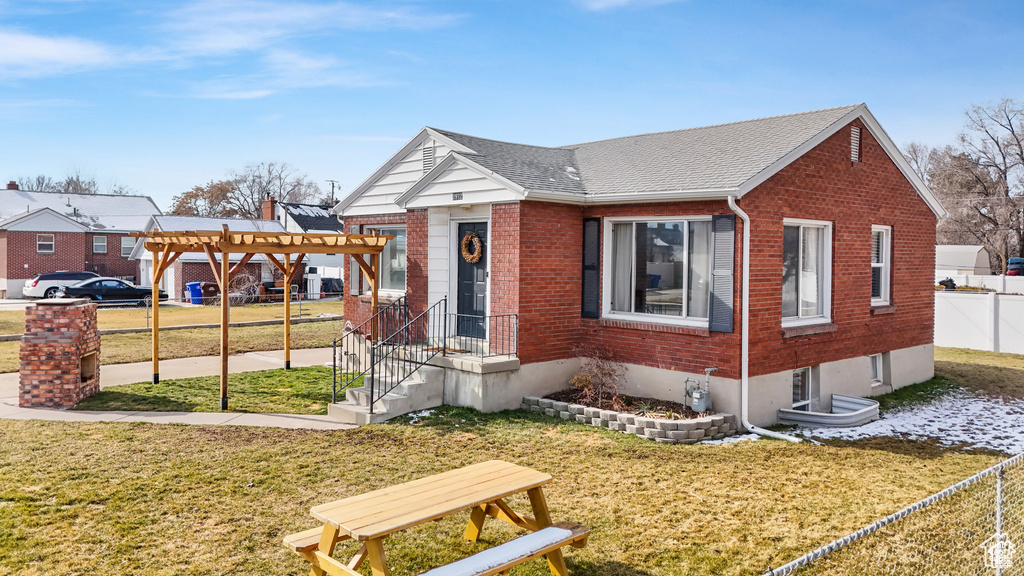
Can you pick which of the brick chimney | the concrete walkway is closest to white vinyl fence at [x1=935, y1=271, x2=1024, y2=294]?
the concrete walkway

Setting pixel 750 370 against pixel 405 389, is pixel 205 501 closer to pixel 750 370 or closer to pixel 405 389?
pixel 405 389

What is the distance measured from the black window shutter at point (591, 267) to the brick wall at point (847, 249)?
2.49m

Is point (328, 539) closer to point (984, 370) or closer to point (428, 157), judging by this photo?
point (428, 157)

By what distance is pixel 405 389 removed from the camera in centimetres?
1076

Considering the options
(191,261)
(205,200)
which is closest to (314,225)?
(191,261)

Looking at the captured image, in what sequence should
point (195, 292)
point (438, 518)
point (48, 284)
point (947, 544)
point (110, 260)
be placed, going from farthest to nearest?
1. point (110, 260)
2. point (48, 284)
3. point (195, 292)
4. point (947, 544)
5. point (438, 518)

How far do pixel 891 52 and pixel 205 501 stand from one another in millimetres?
21910

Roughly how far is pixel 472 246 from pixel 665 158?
3.79m

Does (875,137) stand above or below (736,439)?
above

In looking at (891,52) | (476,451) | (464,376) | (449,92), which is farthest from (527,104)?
(476,451)

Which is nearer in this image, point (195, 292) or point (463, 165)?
point (463, 165)

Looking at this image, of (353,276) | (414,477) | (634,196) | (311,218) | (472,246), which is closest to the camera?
(414,477)

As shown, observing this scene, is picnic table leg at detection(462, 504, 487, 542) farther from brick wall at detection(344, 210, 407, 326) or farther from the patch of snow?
brick wall at detection(344, 210, 407, 326)

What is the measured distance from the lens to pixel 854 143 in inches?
475
